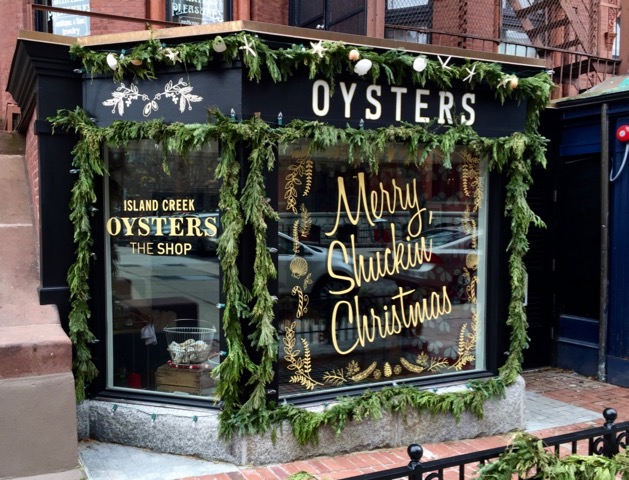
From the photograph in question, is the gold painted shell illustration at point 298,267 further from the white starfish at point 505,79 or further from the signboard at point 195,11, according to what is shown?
the signboard at point 195,11

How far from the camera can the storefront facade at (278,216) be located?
15.0ft

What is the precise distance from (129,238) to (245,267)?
109cm

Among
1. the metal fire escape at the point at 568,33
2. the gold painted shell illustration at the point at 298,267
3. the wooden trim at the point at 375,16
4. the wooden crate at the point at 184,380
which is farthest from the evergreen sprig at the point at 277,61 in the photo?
the metal fire escape at the point at 568,33

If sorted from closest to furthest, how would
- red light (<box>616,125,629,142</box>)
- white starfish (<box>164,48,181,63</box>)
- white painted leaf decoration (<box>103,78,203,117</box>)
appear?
1. white starfish (<box>164,48,181,63</box>)
2. white painted leaf decoration (<box>103,78,203,117</box>)
3. red light (<box>616,125,629,142</box>)

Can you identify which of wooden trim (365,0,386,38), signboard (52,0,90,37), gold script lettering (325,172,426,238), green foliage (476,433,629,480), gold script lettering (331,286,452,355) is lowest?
green foliage (476,433,629,480)

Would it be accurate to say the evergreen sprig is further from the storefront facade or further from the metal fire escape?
the metal fire escape

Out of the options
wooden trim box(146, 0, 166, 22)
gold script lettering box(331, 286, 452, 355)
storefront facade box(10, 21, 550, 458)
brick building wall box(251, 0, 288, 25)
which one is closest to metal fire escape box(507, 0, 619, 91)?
storefront facade box(10, 21, 550, 458)

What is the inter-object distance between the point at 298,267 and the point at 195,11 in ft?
13.8

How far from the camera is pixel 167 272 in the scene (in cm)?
503

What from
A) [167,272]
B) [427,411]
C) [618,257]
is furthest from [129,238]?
[618,257]

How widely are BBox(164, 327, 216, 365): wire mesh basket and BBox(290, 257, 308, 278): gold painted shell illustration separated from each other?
2.66 feet

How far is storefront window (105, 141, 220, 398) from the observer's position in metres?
4.88

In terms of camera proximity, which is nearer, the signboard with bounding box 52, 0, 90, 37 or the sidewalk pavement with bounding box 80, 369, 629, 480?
the sidewalk pavement with bounding box 80, 369, 629, 480

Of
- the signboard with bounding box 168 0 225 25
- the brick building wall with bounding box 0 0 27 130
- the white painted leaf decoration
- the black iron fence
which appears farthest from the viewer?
the signboard with bounding box 168 0 225 25
